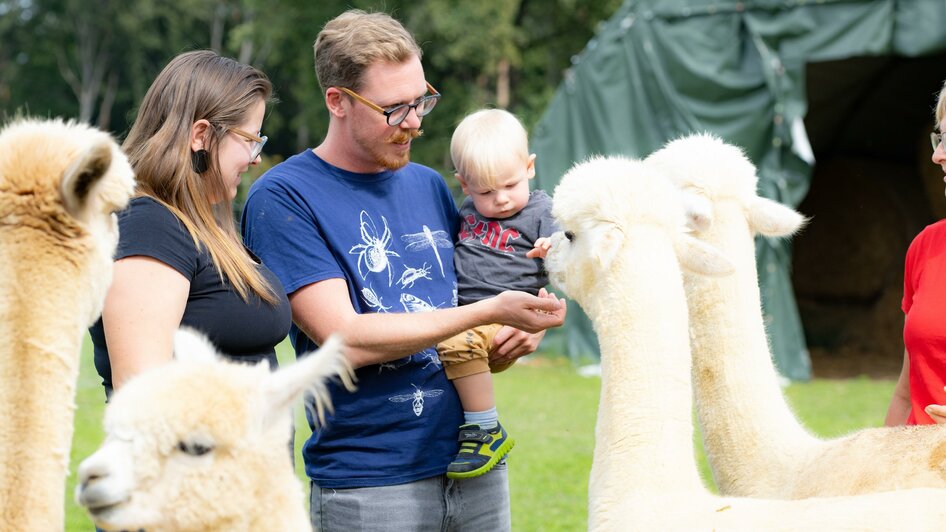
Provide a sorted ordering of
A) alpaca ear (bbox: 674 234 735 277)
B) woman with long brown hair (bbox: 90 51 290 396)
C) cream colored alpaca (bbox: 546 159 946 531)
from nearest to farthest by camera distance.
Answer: woman with long brown hair (bbox: 90 51 290 396) → cream colored alpaca (bbox: 546 159 946 531) → alpaca ear (bbox: 674 234 735 277)

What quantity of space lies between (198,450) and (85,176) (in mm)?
599

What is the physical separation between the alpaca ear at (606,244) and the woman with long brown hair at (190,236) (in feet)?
2.91

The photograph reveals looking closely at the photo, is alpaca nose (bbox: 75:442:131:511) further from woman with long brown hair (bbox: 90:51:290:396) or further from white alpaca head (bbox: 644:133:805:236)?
white alpaca head (bbox: 644:133:805:236)

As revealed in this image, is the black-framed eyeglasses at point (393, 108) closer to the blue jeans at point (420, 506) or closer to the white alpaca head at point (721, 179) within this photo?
the white alpaca head at point (721, 179)

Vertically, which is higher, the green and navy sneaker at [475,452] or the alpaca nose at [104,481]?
the alpaca nose at [104,481]

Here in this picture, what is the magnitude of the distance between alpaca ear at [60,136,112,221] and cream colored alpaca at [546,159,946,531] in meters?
1.33

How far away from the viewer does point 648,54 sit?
11664 mm

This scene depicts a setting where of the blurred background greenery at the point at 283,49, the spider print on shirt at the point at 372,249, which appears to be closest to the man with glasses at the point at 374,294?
the spider print on shirt at the point at 372,249

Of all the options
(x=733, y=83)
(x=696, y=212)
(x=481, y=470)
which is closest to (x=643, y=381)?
(x=481, y=470)

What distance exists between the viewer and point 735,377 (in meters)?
3.49

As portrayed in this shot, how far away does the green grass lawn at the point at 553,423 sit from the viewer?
6.88 metres

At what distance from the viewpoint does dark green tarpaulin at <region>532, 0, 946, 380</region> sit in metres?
10.8

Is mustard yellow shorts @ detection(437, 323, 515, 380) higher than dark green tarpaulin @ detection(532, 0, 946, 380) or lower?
lower

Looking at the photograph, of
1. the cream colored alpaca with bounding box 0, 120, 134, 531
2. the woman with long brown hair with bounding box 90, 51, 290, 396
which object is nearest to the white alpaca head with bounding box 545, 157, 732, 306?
the woman with long brown hair with bounding box 90, 51, 290, 396
